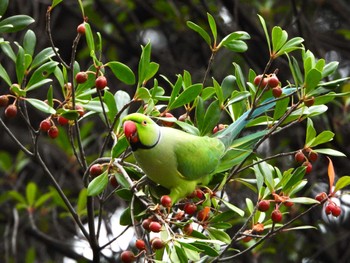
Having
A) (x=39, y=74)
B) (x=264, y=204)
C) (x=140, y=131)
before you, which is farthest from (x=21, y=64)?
(x=264, y=204)

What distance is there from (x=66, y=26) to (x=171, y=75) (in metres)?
1.28

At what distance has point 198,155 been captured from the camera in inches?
85.4

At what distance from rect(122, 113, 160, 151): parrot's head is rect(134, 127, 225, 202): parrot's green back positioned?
0.09ft

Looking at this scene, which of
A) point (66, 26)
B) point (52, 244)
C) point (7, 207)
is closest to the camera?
point (52, 244)

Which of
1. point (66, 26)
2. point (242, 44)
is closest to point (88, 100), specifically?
point (242, 44)

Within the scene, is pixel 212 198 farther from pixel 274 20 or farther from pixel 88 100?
pixel 274 20

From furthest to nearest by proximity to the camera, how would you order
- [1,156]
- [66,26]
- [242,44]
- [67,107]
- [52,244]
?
[66,26], [1,156], [52,244], [242,44], [67,107]

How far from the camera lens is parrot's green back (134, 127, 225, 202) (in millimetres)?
2059

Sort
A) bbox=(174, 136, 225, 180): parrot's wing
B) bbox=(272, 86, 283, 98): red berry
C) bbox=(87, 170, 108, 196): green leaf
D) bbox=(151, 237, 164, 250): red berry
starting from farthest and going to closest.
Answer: bbox=(174, 136, 225, 180): parrot's wing < bbox=(272, 86, 283, 98): red berry < bbox=(87, 170, 108, 196): green leaf < bbox=(151, 237, 164, 250): red berry

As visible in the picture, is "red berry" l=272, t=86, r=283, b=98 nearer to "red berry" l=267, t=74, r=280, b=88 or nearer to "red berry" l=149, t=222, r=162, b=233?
"red berry" l=267, t=74, r=280, b=88

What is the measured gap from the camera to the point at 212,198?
2.08m

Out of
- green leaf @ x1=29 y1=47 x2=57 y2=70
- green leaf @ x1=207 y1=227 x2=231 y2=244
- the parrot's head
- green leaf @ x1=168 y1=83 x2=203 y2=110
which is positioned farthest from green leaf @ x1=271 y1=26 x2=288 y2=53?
green leaf @ x1=29 y1=47 x2=57 y2=70

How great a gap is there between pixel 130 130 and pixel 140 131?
4cm

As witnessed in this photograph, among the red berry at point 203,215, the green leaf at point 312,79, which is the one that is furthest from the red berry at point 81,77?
the green leaf at point 312,79
